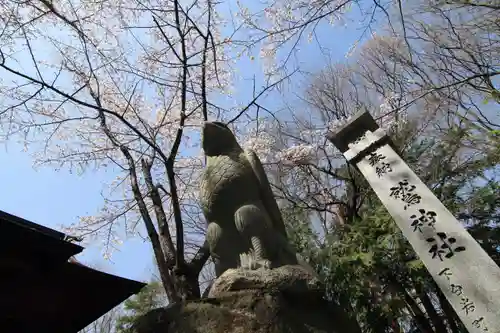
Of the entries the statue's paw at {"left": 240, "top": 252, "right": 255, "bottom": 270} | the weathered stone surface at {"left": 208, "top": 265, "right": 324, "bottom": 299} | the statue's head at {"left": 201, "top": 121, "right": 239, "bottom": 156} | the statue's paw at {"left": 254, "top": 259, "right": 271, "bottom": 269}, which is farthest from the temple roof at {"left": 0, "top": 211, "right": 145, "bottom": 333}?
the statue's head at {"left": 201, "top": 121, "right": 239, "bottom": 156}

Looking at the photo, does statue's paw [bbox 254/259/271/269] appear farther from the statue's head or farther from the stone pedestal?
the statue's head

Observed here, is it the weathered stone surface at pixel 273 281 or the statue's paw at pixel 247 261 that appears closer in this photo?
the weathered stone surface at pixel 273 281

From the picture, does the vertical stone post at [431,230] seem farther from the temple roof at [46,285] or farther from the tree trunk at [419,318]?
the tree trunk at [419,318]

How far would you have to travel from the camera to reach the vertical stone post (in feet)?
11.1

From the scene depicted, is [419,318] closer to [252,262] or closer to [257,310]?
[252,262]

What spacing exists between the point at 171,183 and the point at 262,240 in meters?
2.07

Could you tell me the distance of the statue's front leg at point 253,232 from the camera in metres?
3.78

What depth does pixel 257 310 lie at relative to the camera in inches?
128

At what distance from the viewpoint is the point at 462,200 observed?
7641 millimetres

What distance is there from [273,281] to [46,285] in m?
1.75

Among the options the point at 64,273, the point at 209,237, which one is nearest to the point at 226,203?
the point at 209,237

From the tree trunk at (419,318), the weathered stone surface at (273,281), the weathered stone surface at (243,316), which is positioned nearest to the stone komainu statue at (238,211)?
the weathered stone surface at (273,281)

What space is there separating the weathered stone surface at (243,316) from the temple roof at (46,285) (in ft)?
1.37

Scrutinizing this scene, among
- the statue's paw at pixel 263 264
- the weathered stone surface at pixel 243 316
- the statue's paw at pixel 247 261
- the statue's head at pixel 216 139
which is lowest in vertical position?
the weathered stone surface at pixel 243 316
